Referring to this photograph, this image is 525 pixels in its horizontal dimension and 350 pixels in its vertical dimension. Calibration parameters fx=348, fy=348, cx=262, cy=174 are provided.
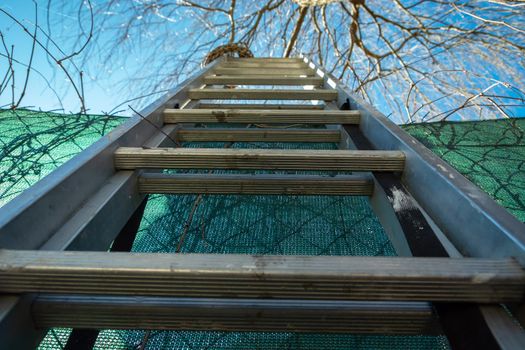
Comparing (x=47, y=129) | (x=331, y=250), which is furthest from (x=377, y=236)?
(x=47, y=129)

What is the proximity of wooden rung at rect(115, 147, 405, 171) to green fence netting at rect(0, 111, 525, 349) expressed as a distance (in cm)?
27

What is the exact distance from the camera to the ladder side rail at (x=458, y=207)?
1.87 feet

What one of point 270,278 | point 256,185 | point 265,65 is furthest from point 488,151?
point 265,65

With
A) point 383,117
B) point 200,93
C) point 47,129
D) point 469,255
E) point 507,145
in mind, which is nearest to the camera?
point 469,255

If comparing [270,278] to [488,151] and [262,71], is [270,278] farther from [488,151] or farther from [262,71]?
[262,71]

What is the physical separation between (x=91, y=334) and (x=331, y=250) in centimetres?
68

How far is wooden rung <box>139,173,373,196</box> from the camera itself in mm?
979

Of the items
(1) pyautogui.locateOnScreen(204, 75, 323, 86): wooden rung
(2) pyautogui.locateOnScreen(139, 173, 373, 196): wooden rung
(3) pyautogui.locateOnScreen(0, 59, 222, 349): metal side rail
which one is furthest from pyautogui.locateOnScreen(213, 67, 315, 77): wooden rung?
(2) pyautogui.locateOnScreen(139, 173, 373, 196): wooden rung

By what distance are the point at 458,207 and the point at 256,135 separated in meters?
0.80

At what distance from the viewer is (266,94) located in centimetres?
184

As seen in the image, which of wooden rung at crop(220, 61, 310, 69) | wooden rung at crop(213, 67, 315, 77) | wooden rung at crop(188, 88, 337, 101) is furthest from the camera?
wooden rung at crop(220, 61, 310, 69)

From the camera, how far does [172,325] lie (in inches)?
24.0

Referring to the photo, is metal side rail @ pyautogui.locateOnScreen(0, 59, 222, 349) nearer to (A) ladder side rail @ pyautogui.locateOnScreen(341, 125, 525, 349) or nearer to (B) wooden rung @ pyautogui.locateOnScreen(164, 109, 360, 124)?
(B) wooden rung @ pyautogui.locateOnScreen(164, 109, 360, 124)

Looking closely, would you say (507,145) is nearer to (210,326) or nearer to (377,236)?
(377,236)
